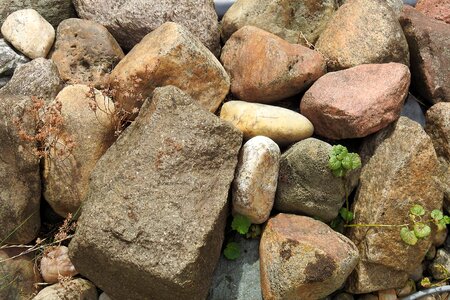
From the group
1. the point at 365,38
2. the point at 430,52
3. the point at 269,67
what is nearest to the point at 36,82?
the point at 269,67

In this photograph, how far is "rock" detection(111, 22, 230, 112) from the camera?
364 centimetres

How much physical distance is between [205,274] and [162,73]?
1312 millimetres

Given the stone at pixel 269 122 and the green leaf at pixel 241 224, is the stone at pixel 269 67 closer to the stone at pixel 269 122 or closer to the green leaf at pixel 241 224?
the stone at pixel 269 122

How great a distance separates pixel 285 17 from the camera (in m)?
4.15

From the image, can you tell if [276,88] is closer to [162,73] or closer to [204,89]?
[204,89]

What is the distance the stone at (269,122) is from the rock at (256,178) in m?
0.10

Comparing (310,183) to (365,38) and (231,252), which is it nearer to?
(231,252)

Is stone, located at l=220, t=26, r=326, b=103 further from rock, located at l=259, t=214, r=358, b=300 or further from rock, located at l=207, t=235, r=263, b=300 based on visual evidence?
rock, located at l=207, t=235, r=263, b=300

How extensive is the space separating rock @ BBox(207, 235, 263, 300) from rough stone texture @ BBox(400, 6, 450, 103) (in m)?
1.65

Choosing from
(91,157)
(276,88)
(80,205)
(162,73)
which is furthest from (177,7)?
(80,205)

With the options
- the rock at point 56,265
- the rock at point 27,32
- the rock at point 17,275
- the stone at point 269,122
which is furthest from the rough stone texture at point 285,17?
the rock at point 17,275

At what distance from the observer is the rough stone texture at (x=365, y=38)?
388 centimetres

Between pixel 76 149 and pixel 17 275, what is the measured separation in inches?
35.0

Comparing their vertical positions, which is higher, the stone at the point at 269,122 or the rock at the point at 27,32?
the rock at the point at 27,32
